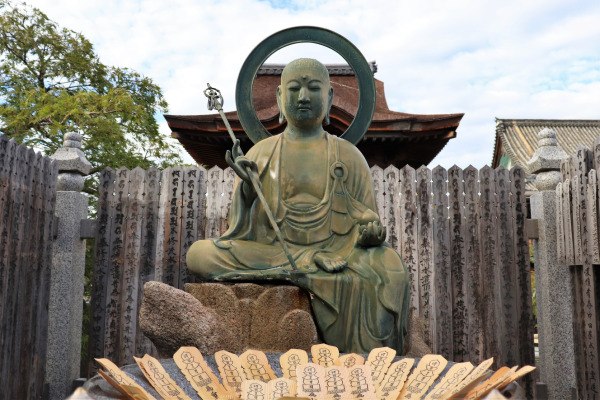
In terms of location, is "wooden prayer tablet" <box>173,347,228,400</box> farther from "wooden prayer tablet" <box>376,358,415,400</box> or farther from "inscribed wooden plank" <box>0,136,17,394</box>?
"inscribed wooden plank" <box>0,136,17,394</box>

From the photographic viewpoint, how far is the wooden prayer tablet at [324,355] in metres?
2.00

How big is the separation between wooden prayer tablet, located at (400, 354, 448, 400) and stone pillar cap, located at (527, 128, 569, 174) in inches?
151

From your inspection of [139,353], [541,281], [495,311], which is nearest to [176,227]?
[139,353]

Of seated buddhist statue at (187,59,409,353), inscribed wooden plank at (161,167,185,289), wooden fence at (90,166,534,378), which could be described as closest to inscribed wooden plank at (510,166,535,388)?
wooden fence at (90,166,534,378)

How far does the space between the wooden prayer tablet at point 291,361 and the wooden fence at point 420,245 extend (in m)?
3.24

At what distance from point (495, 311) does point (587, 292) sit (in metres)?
0.87

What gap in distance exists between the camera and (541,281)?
5.10m

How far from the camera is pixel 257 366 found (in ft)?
6.41

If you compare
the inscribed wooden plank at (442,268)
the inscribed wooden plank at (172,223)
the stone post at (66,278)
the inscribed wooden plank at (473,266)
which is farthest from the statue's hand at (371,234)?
the stone post at (66,278)

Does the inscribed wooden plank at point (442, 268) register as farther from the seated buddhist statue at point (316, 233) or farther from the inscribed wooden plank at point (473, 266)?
the seated buddhist statue at point (316, 233)

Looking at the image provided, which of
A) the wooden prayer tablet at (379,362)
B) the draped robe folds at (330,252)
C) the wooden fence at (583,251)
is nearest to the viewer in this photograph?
the wooden prayer tablet at (379,362)

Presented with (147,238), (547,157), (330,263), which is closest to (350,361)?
(330,263)

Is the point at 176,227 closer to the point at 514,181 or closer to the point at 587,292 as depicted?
the point at 514,181

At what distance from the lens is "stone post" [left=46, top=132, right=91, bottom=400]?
4.95 meters
